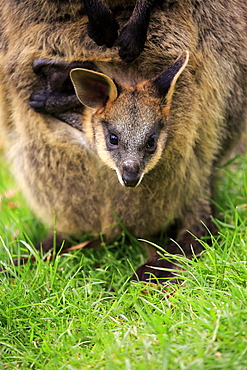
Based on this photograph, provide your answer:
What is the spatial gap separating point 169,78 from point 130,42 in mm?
290

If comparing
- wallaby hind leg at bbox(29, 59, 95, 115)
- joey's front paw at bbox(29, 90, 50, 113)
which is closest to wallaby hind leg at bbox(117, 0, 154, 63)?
wallaby hind leg at bbox(29, 59, 95, 115)

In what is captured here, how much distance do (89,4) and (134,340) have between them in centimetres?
178

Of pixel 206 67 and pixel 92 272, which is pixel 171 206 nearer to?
pixel 92 272

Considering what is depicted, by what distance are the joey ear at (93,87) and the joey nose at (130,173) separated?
42cm

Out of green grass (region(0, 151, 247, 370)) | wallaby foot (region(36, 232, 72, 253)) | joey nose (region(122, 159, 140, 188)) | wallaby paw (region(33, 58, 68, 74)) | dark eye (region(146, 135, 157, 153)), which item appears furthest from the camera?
wallaby foot (region(36, 232, 72, 253))

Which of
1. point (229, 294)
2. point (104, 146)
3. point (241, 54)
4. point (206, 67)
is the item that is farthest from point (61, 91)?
point (229, 294)

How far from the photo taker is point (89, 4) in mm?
2941

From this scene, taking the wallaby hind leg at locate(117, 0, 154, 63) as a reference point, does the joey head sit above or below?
below

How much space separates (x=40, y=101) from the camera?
130 inches

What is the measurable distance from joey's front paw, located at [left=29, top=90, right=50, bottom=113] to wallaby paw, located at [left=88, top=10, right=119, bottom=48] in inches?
19.5

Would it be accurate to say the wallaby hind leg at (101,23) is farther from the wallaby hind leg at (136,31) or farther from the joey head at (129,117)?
the joey head at (129,117)

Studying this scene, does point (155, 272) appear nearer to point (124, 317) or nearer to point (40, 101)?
point (124, 317)

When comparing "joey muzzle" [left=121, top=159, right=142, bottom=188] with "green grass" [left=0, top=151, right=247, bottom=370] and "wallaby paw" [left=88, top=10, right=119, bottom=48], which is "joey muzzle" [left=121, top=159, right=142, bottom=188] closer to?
"green grass" [left=0, top=151, right=247, bottom=370]

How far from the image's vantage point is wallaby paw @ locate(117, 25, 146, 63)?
116 inches
